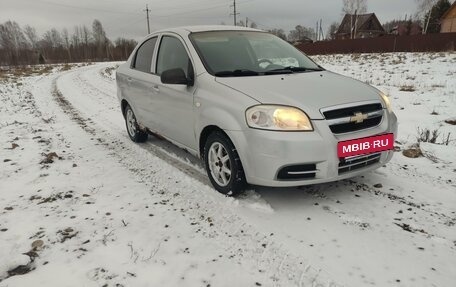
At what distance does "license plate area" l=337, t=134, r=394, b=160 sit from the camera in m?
3.07

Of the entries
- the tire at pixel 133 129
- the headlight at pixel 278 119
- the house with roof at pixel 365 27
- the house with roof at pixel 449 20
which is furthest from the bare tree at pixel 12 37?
the headlight at pixel 278 119

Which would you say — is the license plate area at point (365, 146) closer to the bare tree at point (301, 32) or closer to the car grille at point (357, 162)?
the car grille at point (357, 162)

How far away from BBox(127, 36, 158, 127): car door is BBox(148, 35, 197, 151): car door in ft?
0.64

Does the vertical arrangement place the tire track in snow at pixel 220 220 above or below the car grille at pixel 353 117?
below

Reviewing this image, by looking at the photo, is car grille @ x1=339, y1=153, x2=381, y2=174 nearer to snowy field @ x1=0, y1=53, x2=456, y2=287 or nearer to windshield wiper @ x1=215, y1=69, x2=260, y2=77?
snowy field @ x1=0, y1=53, x2=456, y2=287

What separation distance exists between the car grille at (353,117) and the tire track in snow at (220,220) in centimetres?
117

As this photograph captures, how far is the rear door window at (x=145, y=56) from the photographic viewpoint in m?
5.10

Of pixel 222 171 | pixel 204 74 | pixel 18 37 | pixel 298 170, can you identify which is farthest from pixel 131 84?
pixel 18 37

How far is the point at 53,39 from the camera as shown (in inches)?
4370

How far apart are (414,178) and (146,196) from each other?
2.99 meters

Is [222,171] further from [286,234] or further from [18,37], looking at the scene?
[18,37]

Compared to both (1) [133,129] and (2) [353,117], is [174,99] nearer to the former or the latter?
(1) [133,129]

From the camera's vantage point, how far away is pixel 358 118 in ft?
10.5

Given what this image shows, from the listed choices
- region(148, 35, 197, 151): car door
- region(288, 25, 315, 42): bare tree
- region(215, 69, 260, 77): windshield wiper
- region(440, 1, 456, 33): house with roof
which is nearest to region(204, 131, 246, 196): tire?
region(148, 35, 197, 151): car door
